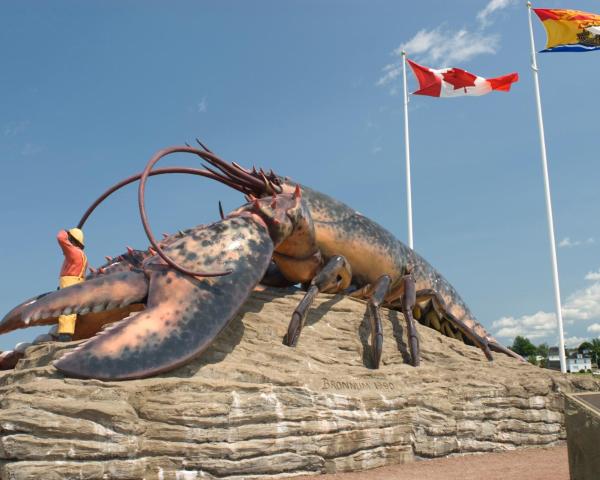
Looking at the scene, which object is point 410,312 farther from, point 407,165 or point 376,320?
point 407,165

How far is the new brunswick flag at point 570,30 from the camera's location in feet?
53.2

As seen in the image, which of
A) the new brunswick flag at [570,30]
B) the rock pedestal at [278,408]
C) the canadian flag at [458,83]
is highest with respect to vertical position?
the new brunswick flag at [570,30]

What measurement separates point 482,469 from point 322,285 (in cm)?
290

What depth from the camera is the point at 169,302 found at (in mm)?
5715

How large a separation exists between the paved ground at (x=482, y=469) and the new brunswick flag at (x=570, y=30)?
12862 millimetres

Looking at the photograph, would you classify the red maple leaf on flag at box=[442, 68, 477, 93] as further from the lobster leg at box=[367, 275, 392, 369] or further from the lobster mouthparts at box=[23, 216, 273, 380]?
the lobster mouthparts at box=[23, 216, 273, 380]

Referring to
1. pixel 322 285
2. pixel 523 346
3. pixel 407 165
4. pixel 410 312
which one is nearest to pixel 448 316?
pixel 410 312

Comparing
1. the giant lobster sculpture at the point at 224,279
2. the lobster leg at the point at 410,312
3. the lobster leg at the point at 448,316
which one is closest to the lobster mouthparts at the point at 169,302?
the giant lobster sculpture at the point at 224,279

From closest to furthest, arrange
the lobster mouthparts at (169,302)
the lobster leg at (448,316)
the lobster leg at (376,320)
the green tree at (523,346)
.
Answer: the lobster mouthparts at (169,302) → the lobster leg at (376,320) → the lobster leg at (448,316) → the green tree at (523,346)

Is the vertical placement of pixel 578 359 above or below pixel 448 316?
above

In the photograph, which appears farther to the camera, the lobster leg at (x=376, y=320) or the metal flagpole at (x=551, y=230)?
the metal flagpole at (x=551, y=230)

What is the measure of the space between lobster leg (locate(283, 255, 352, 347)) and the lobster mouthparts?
78 cm

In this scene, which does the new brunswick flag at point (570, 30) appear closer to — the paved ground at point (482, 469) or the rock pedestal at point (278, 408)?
the rock pedestal at point (278, 408)

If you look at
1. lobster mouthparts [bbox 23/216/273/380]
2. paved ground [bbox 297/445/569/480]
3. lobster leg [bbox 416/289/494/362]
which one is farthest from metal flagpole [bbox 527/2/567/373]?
lobster mouthparts [bbox 23/216/273/380]
